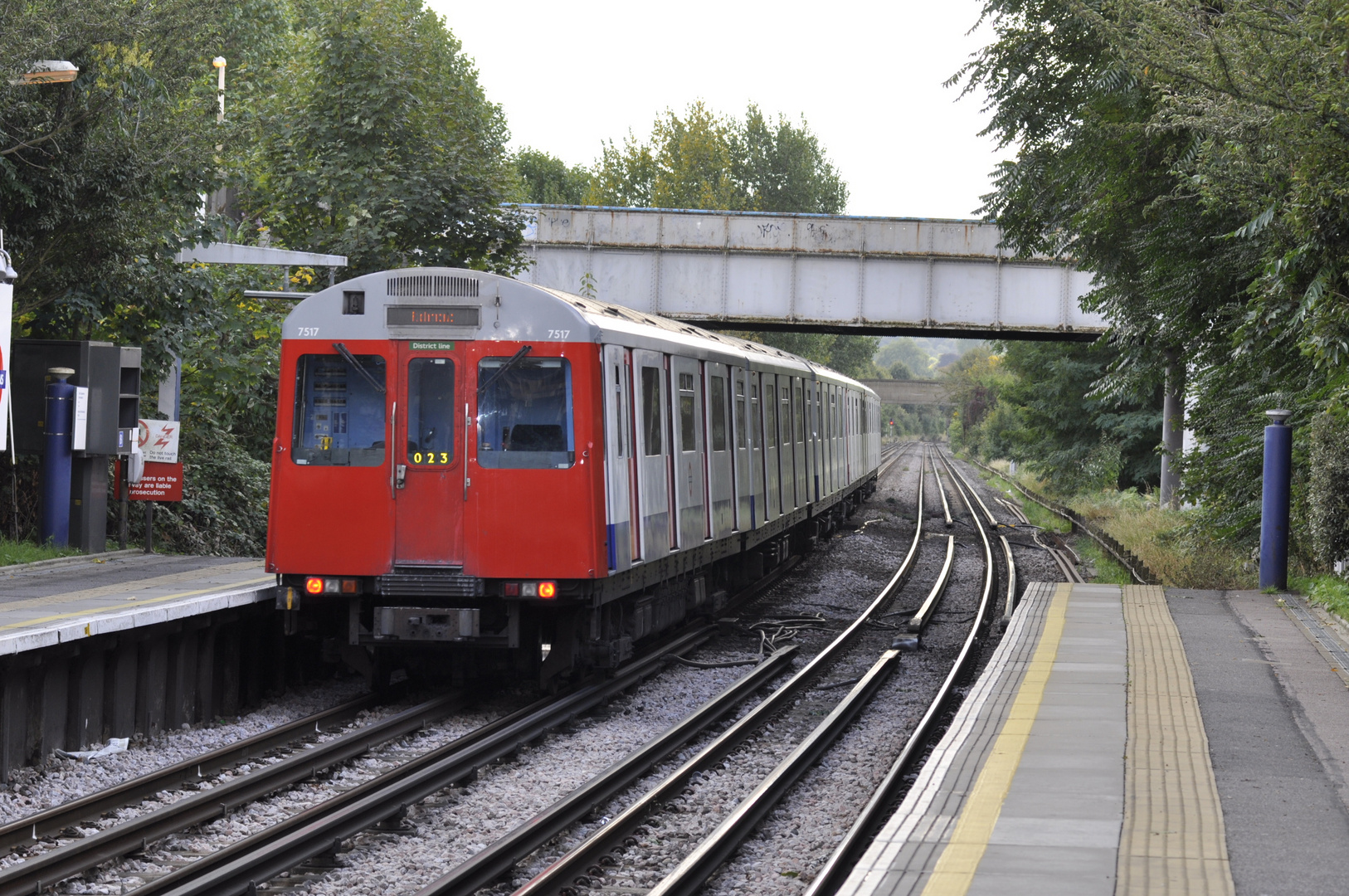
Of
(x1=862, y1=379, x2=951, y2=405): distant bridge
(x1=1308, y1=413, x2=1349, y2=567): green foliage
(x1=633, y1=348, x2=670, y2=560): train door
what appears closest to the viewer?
(x1=633, y1=348, x2=670, y2=560): train door

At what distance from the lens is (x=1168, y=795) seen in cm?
625

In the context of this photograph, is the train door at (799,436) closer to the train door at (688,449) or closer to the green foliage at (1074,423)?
the train door at (688,449)

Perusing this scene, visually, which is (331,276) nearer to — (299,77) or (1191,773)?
(299,77)

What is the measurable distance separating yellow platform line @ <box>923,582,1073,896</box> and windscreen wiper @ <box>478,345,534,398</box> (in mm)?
4202

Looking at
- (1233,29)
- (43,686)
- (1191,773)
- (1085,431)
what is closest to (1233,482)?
(1233,29)

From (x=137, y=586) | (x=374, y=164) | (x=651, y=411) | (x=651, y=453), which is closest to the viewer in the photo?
(x=137, y=586)

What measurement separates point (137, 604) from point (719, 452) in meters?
6.08

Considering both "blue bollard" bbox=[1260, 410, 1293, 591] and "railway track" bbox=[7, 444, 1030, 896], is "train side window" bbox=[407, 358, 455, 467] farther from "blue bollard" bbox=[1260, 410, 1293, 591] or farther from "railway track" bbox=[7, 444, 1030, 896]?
"blue bollard" bbox=[1260, 410, 1293, 591]

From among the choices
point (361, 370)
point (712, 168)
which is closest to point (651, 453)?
point (361, 370)

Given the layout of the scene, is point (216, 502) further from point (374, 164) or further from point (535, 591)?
point (535, 591)

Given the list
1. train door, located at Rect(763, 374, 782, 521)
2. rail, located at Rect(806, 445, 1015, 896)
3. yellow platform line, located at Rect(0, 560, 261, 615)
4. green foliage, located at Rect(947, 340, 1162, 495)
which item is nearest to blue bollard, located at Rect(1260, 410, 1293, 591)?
rail, located at Rect(806, 445, 1015, 896)

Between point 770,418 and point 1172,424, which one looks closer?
point 770,418

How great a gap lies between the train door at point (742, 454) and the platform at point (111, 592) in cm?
498

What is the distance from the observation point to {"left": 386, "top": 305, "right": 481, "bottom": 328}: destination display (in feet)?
33.8
